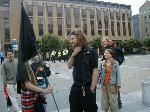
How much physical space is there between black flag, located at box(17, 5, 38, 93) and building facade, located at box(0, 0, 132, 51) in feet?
197

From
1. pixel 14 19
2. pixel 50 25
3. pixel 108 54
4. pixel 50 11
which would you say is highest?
pixel 50 11

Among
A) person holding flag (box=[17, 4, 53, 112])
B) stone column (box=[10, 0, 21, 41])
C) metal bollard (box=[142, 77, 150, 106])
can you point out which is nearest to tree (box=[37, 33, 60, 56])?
stone column (box=[10, 0, 21, 41])

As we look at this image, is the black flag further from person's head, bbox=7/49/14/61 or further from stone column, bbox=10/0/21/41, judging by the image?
stone column, bbox=10/0/21/41

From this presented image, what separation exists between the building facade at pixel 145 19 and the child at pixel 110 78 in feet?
278

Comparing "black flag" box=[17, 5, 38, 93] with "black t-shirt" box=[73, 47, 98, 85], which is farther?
"black t-shirt" box=[73, 47, 98, 85]

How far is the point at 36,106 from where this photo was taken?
4.85 m

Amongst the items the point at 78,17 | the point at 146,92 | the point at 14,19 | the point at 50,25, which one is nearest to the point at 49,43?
the point at 14,19

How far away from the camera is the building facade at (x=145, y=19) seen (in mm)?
90125

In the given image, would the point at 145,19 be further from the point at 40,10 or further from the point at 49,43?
the point at 49,43

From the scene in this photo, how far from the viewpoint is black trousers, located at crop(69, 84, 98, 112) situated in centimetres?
490

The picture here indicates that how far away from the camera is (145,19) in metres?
91.2

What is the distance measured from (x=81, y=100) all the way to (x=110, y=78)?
7.83 feet

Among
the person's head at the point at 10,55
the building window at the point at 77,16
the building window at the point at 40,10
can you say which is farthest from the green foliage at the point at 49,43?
the person's head at the point at 10,55

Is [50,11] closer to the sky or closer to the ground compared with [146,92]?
closer to the sky
